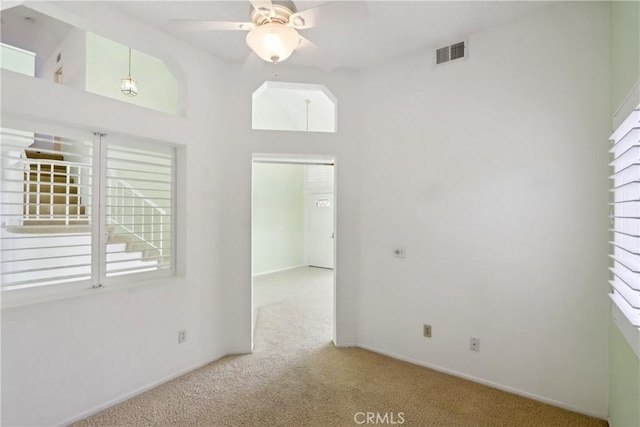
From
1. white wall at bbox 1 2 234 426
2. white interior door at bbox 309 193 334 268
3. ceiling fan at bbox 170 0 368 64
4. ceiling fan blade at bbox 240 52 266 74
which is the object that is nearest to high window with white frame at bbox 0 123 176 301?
white wall at bbox 1 2 234 426

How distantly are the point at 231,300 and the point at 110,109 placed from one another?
199 cm

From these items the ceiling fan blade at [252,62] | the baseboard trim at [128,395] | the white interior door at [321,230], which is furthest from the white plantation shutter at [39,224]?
the white interior door at [321,230]

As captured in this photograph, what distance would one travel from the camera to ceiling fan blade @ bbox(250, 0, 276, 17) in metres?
1.55

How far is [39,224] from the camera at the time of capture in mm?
2262

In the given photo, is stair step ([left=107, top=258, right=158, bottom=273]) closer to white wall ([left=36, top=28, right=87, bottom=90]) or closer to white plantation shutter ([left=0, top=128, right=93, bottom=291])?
white plantation shutter ([left=0, top=128, right=93, bottom=291])

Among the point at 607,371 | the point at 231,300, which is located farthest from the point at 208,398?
the point at 607,371

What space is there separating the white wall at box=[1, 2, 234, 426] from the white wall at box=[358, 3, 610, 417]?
1585 mm

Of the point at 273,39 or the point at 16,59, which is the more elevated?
the point at 16,59

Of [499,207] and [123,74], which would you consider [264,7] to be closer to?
[499,207]

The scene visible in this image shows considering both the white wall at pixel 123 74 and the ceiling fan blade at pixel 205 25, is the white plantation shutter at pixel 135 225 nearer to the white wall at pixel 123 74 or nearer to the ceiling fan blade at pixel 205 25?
the ceiling fan blade at pixel 205 25

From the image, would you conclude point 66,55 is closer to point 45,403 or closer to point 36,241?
point 36,241

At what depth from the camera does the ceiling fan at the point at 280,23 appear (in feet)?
5.39

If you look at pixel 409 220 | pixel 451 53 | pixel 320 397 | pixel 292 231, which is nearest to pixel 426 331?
pixel 409 220

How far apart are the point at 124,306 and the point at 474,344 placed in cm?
292
